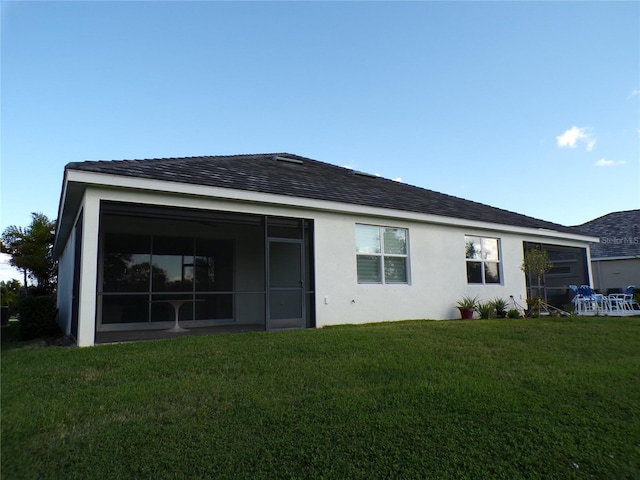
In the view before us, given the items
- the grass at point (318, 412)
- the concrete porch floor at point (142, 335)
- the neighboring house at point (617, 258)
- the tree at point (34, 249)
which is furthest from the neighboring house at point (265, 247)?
the neighboring house at point (617, 258)

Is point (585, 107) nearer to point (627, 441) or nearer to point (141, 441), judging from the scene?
point (627, 441)

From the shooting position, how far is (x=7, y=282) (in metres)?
22.8

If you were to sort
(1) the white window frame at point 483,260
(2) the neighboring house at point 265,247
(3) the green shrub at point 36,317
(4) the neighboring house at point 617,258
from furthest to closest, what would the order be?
1. (4) the neighboring house at point 617,258
2. (1) the white window frame at point 483,260
3. (3) the green shrub at point 36,317
4. (2) the neighboring house at point 265,247

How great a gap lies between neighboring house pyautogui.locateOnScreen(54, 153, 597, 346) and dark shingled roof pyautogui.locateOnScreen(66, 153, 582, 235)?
5 cm

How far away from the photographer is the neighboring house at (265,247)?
25.3 ft

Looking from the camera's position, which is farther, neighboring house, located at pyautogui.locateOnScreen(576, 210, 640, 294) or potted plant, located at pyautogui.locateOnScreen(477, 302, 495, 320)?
neighboring house, located at pyautogui.locateOnScreen(576, 210, 640, 294)

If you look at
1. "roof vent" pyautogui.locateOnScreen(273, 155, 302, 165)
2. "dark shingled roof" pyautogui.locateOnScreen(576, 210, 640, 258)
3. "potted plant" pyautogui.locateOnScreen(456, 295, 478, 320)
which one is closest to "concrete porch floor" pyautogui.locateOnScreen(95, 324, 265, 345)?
"roof vent" pyautogui.locateOnScreen(273, 155, 302, 165)

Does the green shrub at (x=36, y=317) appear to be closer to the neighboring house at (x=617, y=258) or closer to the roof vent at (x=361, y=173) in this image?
the roof vent at (x=361, y=173)

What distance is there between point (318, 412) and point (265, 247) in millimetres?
5338

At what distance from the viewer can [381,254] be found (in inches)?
420

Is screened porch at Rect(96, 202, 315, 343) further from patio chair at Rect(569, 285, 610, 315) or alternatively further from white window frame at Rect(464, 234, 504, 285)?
patio chair at Rect(569, 285, 610, 315)

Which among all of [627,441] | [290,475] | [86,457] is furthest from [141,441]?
[627,441]

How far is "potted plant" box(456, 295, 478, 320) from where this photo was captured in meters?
11.6

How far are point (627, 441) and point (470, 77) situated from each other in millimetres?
12440
